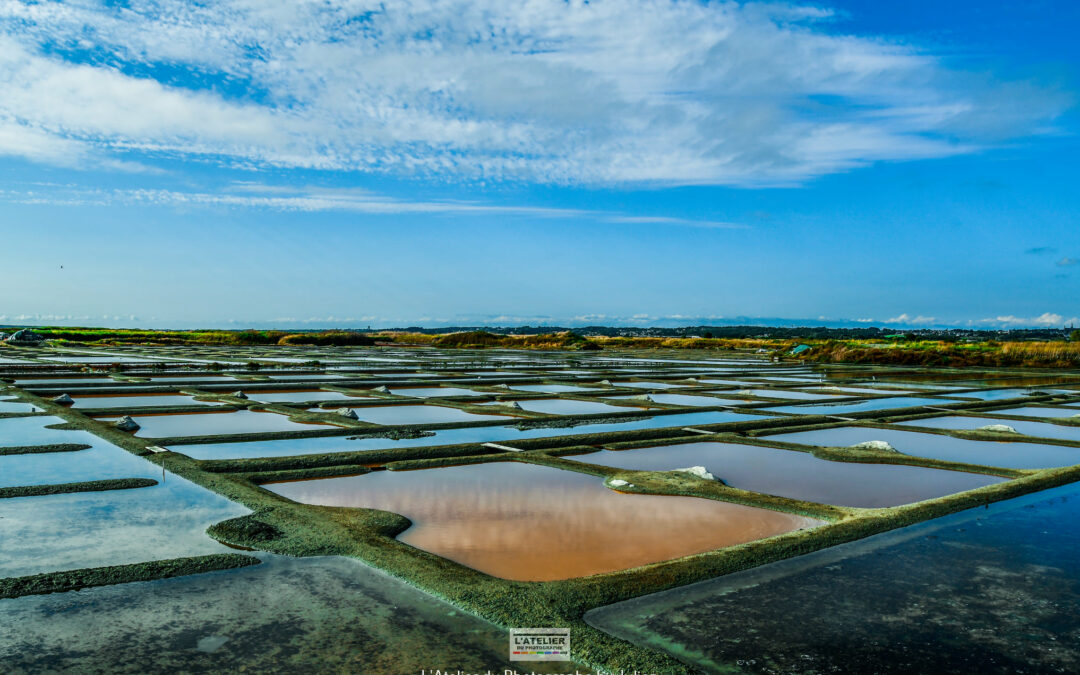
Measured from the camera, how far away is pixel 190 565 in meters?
3.59

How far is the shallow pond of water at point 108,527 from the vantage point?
3.73 m

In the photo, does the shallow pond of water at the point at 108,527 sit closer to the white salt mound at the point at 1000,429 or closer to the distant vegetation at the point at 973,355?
the white salt mound at the point at 1000,429

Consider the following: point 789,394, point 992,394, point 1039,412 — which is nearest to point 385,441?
point 789,394

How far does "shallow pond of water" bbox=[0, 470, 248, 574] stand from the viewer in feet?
12.3

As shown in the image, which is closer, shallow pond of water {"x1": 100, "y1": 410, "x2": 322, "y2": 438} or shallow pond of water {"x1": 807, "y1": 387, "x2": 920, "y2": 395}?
shallow pond of water {"x1": 100, "y1": 410, "x2": 322, "y2": 438}

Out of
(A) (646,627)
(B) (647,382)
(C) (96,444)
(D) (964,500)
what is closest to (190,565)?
(A) (646,627)

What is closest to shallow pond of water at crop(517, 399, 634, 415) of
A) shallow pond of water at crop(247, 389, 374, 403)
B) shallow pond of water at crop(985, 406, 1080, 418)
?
shallow pond of water at crop(247, 389, 374, 403)

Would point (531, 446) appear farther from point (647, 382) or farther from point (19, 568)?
point (647, 382)

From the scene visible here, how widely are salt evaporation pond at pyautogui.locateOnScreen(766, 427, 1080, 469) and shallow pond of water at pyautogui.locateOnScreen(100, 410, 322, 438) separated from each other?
652 centimetres

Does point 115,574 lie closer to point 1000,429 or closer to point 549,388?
point 1000,429

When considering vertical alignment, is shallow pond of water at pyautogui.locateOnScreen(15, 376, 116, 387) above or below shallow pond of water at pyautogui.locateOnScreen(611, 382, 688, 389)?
below

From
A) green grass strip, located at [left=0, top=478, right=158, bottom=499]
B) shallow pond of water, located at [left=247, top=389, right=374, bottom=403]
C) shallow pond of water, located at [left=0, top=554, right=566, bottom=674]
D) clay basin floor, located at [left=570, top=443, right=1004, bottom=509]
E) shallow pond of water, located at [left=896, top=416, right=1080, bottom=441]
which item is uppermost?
shallow pond of water, located at [left=0, top=554, right=566, bottom=674]

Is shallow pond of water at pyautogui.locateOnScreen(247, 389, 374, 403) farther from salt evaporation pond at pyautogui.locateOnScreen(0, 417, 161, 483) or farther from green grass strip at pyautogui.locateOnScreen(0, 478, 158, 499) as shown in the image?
green grass strip at pyautogui.locateOnScreen(0, 478, 158, 499)

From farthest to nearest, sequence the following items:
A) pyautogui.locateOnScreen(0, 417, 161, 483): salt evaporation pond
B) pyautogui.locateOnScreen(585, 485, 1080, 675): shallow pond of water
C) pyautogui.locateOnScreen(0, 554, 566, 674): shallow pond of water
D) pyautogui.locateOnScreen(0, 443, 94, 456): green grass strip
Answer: pyautogui.locateOnScreen(0, 443, 94, 456): green grass strip
pyautogui.locateOnScreen(0, 417, 161, 483): salt evaporation pond
pyautogui.locateOnScreen(585, 485, 1080, 675): shallow pond of water
pyautogui.locateOnScreen(0, 554, 566, 674): shallow pond of water
